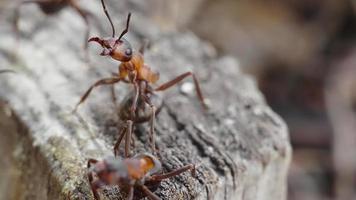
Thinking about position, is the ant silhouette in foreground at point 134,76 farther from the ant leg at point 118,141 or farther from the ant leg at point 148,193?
the ant leg at point 148,193

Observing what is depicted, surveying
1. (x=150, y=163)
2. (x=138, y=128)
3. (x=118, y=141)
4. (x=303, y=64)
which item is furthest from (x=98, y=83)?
(x=303, y=64)

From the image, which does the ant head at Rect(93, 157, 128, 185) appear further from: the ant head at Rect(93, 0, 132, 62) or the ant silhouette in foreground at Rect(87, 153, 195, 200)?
the ant head at Rect(93, 0, 132, 62)

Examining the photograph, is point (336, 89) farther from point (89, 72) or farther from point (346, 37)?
point (89, 72)

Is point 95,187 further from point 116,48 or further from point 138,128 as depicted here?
point 116,48

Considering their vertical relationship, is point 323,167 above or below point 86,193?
above

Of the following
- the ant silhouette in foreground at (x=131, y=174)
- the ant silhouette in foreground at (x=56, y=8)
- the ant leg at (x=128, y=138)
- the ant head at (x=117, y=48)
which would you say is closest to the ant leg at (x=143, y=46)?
the ant head at (x=117, y=48)

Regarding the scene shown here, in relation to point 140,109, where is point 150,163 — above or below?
below

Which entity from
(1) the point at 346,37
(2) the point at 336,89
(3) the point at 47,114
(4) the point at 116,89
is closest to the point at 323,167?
(2) the point at 336,89
